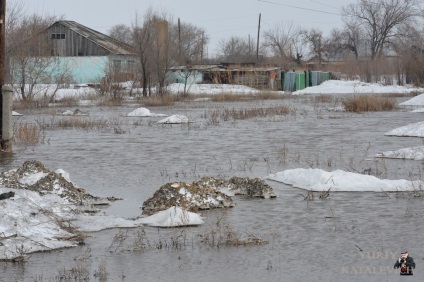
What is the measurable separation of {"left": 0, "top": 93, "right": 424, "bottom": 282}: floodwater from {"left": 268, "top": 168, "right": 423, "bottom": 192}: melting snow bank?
0.25 meters

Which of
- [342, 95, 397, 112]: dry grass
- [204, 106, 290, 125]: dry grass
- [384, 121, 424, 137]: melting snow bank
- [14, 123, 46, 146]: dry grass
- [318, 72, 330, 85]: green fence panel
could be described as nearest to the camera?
[14, 123, 46, 146]: dry grass

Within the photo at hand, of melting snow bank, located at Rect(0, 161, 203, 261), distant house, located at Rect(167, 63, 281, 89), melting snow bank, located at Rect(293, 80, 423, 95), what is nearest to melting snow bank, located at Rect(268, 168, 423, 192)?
melting snow bank, located at Rect(0, 161, 203, 261)

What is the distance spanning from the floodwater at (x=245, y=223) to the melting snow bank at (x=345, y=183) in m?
0.25

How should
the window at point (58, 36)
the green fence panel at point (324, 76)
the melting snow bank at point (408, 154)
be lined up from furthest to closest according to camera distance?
the green fence panel at point (324, 76) < the window at point (58, 36) < the melting snow bank at point (408, 154)

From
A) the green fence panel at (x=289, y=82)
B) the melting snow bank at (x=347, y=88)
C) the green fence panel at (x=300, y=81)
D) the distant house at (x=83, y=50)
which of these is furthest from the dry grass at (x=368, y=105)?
the green fence panel at (x=300, y=81)

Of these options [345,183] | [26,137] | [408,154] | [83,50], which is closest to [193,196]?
[345,183]

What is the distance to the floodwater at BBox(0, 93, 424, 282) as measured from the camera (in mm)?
6910

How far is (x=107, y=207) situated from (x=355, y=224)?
11.1 feet

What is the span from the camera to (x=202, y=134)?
73.2 ft

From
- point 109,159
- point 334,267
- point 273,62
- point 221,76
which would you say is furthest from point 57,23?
point 334,267

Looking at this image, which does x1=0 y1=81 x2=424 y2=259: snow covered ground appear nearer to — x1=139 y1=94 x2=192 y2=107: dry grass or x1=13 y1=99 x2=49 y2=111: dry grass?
x1=13 y1=99 x2=49 y2=111: dry grass

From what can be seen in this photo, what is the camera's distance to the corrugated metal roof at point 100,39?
216 feet

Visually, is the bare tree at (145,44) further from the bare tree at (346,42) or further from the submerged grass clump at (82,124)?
the bare tree at (346,42)

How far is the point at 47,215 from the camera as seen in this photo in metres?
8.42
